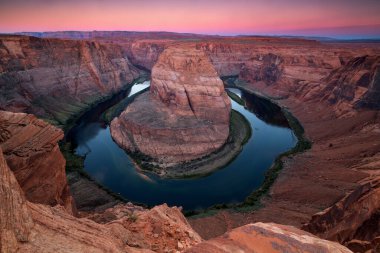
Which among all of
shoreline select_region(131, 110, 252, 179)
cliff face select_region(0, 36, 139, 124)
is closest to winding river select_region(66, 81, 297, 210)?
shoreline select_region(131, 110, 252, 179)

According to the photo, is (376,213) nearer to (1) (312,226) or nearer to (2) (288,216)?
(1) (312,226)

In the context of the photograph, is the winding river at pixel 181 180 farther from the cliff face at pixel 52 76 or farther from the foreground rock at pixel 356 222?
the foreground rock at pixel 356 222

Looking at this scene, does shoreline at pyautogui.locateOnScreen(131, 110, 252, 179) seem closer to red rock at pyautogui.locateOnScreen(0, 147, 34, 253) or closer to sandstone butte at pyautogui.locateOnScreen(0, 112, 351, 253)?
sandstone butte at pyautogui.locateOnScreen(0, 112, 351, 253)

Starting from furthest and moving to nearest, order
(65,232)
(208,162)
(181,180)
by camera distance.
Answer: (208,162) < (181,180) < (65,232)

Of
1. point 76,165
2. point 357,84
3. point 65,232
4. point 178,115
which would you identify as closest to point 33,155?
point 65,232

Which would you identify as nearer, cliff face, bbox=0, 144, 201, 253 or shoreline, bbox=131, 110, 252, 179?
cliff face, bbox=0, 144, 201, 253

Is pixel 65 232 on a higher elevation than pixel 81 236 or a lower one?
higher

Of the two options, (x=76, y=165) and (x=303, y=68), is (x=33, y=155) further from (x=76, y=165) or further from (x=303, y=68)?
(x=303, y=68)
